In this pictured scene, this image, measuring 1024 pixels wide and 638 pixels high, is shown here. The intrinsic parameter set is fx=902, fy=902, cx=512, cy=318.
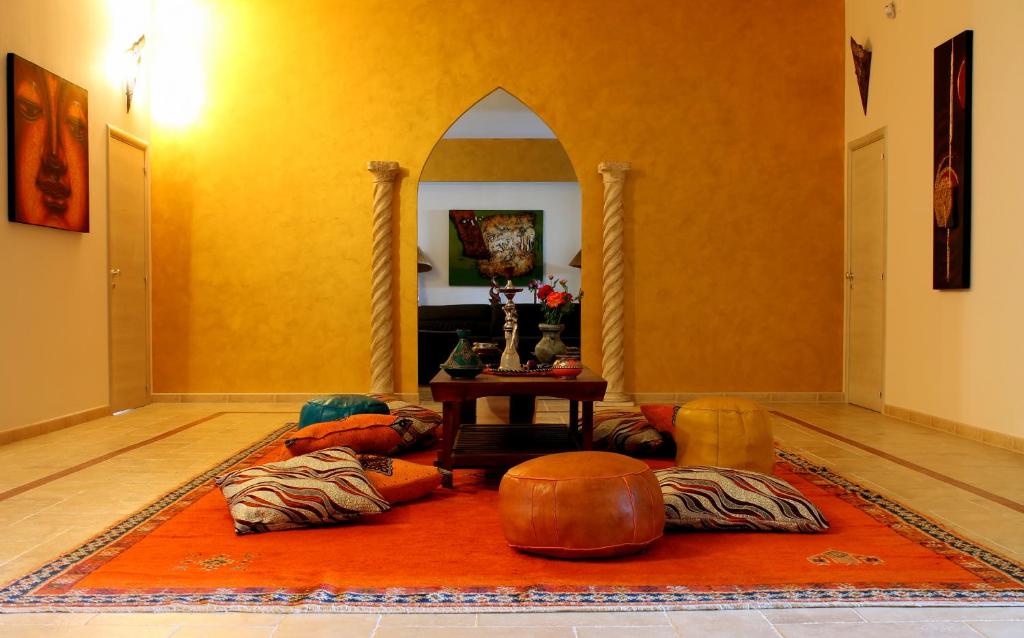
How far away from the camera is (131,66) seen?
22.8 feet

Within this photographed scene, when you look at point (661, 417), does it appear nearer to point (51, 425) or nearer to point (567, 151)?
→ point (567, 151)

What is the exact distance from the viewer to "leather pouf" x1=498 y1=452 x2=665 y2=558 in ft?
9.21

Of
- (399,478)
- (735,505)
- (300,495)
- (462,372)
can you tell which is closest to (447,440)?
(462,372)

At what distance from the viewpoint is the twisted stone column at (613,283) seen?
7.38 meters

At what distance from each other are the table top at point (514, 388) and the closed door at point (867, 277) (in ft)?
11.6

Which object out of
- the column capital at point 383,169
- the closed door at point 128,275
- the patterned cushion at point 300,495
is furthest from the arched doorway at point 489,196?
the patterned cushion at point 300,495

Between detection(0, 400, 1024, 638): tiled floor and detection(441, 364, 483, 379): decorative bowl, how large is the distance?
1.35m

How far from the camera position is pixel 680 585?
102 inches

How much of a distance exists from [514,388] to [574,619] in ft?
5.87

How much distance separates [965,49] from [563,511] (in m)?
4.31

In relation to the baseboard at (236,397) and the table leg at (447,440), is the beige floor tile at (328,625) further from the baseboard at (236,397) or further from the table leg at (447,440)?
the baseboard at (236,397)

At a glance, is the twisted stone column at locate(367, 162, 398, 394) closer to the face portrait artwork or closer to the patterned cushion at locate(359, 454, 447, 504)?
the face portrait artwork

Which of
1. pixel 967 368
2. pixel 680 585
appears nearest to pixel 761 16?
pixel 967 368

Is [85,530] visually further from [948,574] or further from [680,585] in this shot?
[948,574]
